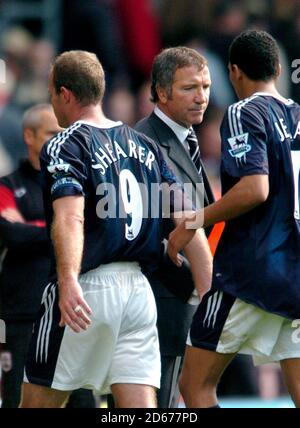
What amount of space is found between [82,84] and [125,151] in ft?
1.29

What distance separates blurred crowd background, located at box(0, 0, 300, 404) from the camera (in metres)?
13.6

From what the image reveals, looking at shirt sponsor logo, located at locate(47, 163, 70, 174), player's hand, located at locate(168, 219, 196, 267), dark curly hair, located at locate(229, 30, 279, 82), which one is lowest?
player's hand, located at locate(168, 219, 196, 267)

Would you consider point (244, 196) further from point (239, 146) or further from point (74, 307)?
point (74, 307)

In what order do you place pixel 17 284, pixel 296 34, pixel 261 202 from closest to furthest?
pixel 261 202, pixel 17 284, pixel 296 34

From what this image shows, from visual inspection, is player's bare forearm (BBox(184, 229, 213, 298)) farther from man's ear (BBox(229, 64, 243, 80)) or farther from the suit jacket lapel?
man's ear (BBox(229, 64, 243, 80))

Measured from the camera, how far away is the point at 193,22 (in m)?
14.1

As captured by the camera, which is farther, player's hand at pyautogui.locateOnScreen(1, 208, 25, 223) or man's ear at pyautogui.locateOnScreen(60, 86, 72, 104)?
player's hand at pyautogui.locateOnScreen(1, 208, 25, 223)

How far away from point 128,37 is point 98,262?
7.89 m

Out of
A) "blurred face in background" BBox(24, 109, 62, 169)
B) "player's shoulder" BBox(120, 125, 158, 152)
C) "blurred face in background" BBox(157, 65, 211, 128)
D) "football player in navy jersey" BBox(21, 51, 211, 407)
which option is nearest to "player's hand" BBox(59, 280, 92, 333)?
"football player in navy jersey" BBox(21, 51, 211, 407)

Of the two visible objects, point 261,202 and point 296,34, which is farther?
point 296,34

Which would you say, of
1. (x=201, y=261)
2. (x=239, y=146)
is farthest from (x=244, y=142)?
(x=201, y=261)

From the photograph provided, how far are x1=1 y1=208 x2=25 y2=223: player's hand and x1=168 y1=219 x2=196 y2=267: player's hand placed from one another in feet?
6.72

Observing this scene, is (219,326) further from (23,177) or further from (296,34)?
(296,34)
